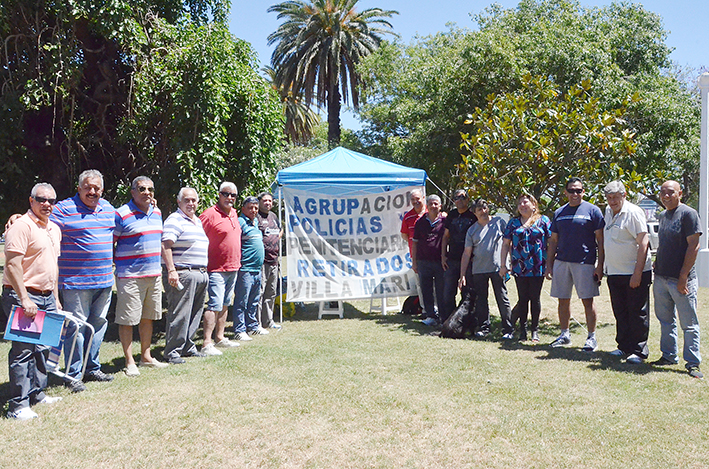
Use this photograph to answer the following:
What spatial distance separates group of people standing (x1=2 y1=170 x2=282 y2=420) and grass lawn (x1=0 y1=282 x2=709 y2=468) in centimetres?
→ 32

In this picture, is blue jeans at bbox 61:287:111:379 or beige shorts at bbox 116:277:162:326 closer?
blue jeans at bbox 61:287:111:379

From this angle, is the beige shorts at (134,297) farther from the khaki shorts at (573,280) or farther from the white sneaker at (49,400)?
the khaki shorts at (573,280)

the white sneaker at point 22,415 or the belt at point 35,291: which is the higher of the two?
the belt at point 35,291

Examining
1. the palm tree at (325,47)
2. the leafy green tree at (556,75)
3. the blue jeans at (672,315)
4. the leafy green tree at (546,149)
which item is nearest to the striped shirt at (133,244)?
the leafy green tree at (546,149)

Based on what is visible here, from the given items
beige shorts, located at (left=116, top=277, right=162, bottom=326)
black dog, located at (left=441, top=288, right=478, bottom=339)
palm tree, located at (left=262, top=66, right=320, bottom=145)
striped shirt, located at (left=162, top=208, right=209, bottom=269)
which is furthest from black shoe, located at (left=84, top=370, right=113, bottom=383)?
palm tree, located at (left=262, top=66, right=320, bottom=145)

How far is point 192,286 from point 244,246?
4.80ft

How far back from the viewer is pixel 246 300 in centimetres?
784

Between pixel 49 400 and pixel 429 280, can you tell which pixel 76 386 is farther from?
pixel 429 280

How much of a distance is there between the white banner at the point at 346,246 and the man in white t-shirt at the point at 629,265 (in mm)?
3946

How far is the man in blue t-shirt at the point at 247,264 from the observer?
765 cm

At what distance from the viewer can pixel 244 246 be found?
25.1 feet

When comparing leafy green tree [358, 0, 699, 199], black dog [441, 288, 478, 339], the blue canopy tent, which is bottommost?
black dog [441, 288, 478, 339]

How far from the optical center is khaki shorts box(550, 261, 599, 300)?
6.56 metres

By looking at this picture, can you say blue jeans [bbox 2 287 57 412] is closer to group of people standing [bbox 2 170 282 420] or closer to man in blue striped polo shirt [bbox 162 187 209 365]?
group of people standing [bbox 2 170 282 420]
